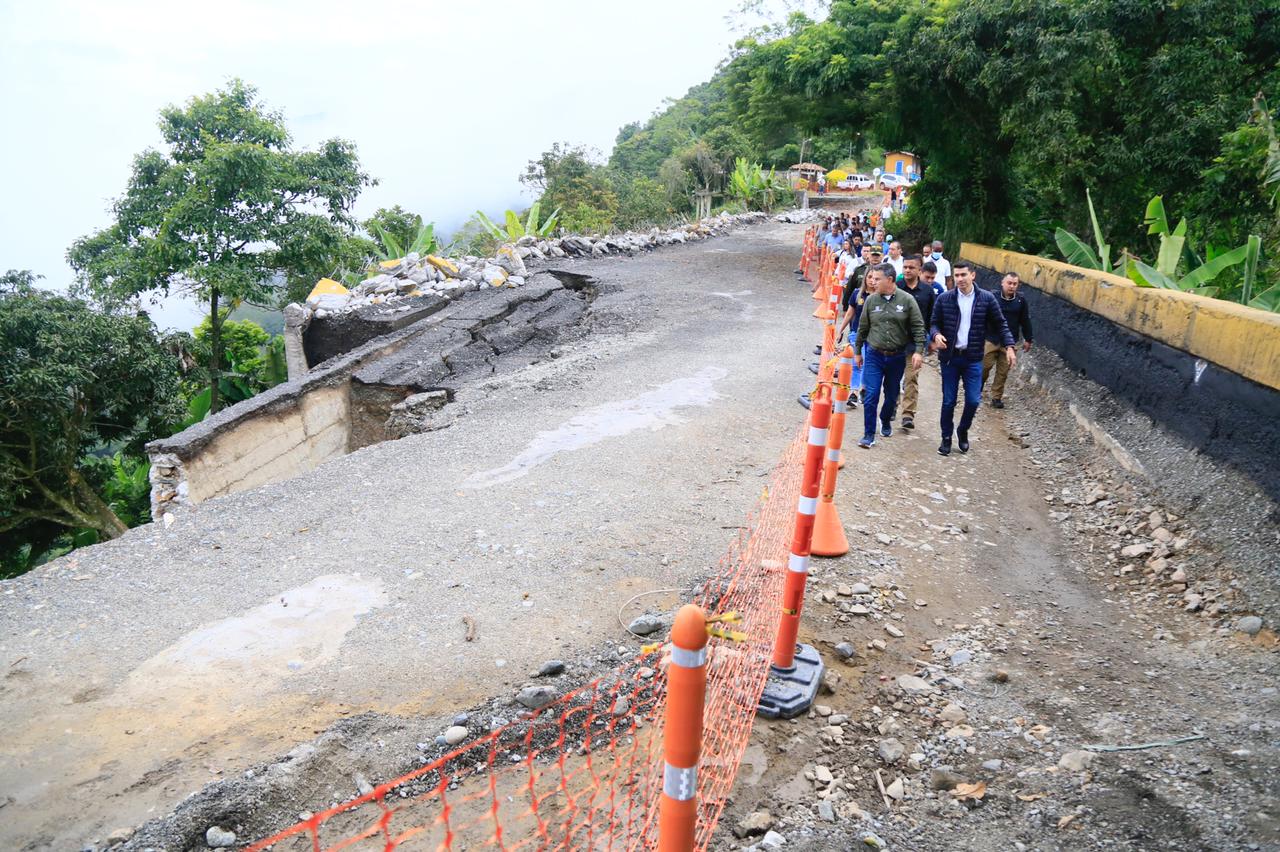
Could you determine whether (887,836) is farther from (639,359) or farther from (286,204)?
(286,204)

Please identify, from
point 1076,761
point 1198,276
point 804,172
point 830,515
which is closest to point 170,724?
point 830,515

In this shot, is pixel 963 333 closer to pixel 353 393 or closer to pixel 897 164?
pixel 353 393

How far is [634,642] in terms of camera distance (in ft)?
13.2

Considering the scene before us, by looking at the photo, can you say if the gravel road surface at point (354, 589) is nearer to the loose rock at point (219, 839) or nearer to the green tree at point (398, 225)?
the loose rock at point (219, 839)

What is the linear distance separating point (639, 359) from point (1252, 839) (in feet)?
26.5

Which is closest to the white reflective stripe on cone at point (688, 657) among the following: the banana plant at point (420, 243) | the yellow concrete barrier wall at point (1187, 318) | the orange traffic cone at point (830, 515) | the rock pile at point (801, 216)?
the orange traffic cone at point (830, 515)

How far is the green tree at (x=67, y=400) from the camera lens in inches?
448

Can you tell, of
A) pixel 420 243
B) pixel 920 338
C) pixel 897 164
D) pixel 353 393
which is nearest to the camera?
pixel 920 338

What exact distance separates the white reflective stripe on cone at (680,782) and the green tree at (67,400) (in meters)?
13.0

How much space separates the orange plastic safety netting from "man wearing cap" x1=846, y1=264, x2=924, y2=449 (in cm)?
348

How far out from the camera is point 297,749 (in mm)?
3287

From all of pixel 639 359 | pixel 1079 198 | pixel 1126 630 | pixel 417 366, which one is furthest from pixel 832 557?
pixel 1079 198

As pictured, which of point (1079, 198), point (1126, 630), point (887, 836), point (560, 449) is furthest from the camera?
point (1079, 198)

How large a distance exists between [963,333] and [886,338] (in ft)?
2.13
